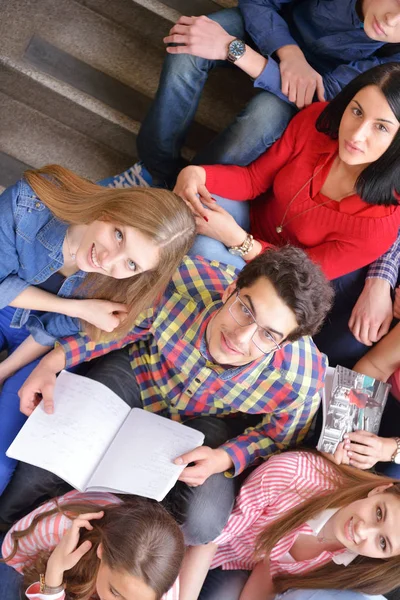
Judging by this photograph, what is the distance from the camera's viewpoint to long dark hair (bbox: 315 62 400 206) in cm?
156

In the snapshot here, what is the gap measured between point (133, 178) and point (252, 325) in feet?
2.73

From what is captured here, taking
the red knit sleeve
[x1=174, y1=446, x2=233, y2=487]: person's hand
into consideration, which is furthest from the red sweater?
[x1=174, y1=446, x2=233, y2=487]: person's hand

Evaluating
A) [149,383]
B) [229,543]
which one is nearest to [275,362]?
[149,383]

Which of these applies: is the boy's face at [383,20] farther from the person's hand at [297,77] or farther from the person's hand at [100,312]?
the person's hand at [100,312]

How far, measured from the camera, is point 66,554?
1472mm

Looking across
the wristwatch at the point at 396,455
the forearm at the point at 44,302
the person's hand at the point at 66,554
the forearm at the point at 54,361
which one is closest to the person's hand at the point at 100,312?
the forearm at the point at 44,302

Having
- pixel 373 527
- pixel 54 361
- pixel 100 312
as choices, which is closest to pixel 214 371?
pixel 100 312

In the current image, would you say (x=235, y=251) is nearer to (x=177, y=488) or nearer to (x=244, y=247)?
(x=244, y=247)

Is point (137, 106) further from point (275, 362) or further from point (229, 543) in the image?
point (229, 543)

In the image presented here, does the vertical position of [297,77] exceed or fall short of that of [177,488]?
it exceeds it

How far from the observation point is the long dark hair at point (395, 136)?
5.12 feet

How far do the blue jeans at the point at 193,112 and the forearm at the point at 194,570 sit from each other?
1.17 m

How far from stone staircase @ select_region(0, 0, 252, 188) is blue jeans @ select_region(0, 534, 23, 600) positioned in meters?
1.28

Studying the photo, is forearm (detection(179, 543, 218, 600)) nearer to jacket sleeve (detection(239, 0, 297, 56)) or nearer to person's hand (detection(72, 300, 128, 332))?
person's hand (detection(72, 300, 128, 332))
